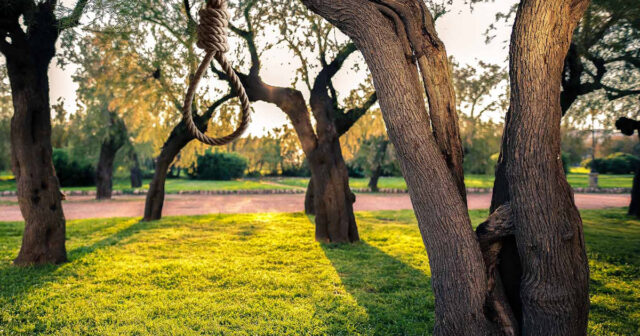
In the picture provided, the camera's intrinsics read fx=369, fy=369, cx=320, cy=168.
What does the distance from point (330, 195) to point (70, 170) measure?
2253cm

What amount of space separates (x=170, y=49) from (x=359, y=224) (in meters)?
7.20

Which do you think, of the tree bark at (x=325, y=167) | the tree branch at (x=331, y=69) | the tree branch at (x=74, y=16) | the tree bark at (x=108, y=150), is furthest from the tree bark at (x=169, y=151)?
the tree bark at (x=108, y=150)

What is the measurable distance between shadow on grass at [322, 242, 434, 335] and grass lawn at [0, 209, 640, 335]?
0.02 m

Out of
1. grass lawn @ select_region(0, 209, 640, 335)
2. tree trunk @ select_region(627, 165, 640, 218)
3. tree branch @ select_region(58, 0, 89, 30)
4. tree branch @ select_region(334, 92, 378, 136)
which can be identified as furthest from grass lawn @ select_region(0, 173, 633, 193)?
tree branch @ select_region(58, 0, 89, 30)

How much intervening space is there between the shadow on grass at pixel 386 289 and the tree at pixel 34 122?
4.81 meters

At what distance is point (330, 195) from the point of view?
26.6 feet

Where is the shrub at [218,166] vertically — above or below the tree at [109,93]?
below

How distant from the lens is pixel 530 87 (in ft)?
8.07

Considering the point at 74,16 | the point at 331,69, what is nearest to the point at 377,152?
the point at 331,69

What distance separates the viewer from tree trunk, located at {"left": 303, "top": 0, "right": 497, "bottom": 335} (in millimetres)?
2598

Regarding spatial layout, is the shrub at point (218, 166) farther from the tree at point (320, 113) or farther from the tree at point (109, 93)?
the tree at point (320, 113)

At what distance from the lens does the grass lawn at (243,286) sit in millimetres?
3814

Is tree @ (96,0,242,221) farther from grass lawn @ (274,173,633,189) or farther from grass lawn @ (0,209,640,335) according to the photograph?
grass lawn @ (274,173,633,189)

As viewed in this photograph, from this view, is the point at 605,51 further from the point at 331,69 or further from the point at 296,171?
the point at 296,171
